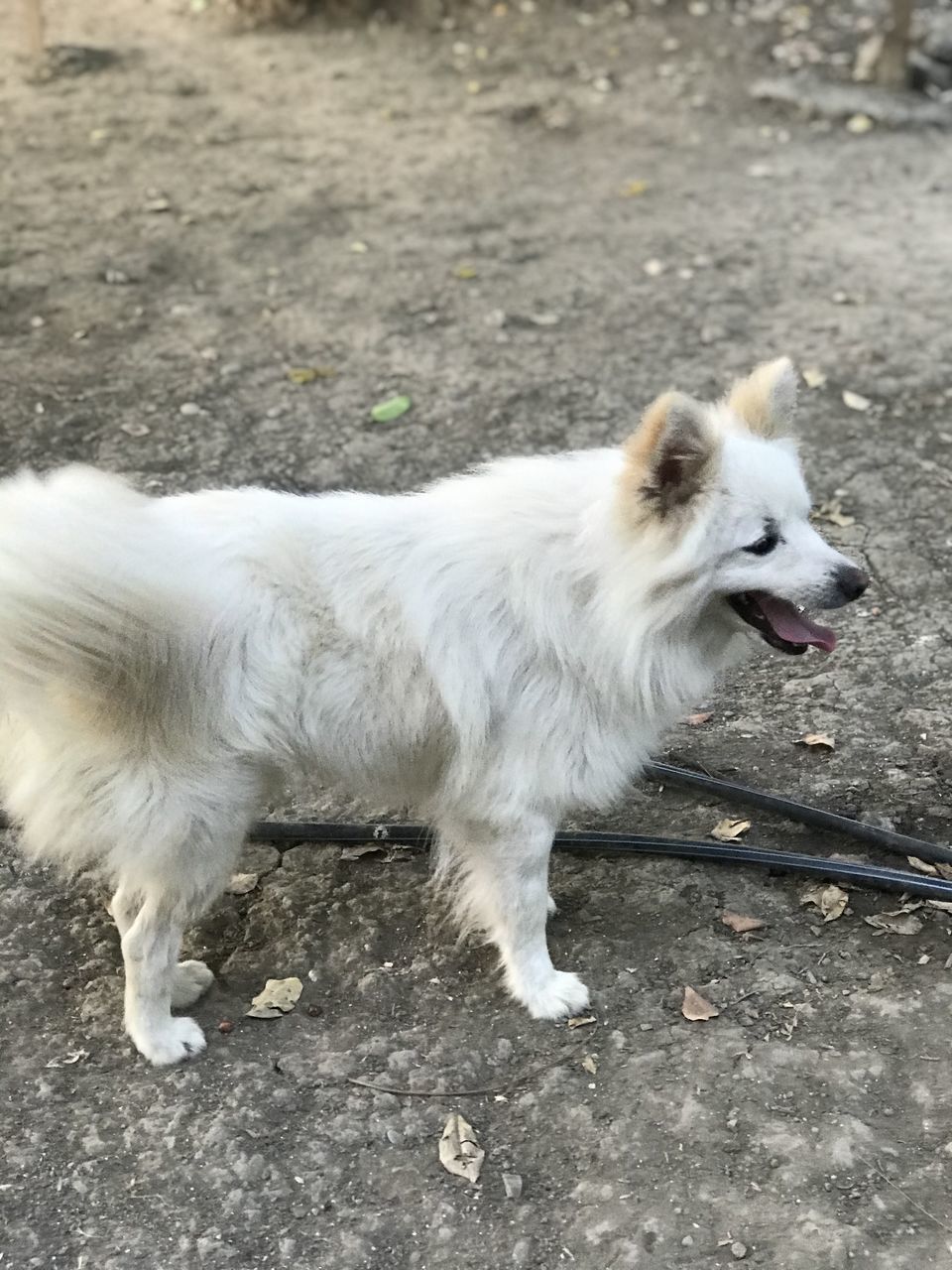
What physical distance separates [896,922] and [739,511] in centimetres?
144

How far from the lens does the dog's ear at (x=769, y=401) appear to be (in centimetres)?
298

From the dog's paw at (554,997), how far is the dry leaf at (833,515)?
270 cm

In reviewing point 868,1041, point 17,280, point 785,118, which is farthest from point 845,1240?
point 785,118

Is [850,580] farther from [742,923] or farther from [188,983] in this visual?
[188,983]

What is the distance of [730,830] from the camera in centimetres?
380

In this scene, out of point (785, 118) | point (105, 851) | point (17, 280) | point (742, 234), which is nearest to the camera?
point (105, 851)

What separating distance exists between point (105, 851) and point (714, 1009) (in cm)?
167

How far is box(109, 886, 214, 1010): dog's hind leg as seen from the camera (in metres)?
3.13

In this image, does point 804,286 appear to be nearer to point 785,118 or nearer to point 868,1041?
point 785,118

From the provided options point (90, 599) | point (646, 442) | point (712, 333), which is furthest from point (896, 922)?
point (712, 333)

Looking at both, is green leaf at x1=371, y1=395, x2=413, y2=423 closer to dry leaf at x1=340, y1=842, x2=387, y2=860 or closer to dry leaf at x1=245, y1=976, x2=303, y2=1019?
dry leaf at x1=340, y1=842, x2=387, y2=860

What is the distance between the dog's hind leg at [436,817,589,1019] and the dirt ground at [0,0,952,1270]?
0.09 m

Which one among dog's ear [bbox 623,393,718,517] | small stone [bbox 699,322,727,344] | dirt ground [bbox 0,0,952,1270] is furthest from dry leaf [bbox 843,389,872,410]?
dog's ear [bbox 623,393,718,517]

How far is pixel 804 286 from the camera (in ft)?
23.2
